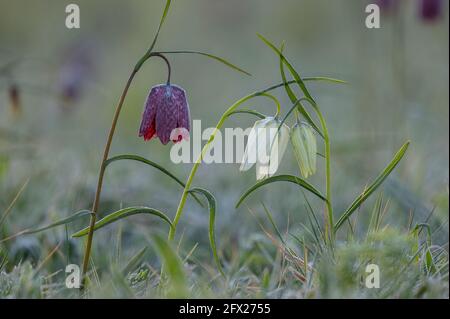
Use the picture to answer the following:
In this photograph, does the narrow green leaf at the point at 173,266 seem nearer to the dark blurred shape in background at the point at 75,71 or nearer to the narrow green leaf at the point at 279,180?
the narrow green leaf at the point at 279,180

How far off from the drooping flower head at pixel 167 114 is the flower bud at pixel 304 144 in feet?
0.84

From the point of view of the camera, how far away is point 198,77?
19.4 ft

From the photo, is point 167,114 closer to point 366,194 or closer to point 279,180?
point 279,180

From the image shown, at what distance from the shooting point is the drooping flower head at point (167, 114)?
1874mm

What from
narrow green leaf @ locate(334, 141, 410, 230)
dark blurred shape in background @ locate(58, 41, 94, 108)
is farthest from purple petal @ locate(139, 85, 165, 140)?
dark blurred shape in background @ locate(58, 41, 94, 108)

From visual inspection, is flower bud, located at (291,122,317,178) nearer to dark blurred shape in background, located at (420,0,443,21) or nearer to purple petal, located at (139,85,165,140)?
purple petal, located at (139,85,165,140)

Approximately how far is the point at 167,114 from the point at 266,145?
242 mm

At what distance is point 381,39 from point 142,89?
5.67 ft

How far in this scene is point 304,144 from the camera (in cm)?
183

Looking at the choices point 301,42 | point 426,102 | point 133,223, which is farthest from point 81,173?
point 301,42

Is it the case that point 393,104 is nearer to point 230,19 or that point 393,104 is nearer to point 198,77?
point 198,77

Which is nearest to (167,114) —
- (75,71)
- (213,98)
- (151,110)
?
(151,110)
